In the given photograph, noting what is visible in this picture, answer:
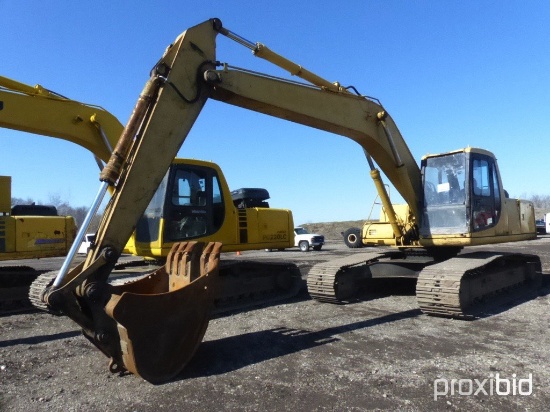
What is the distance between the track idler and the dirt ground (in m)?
0.18

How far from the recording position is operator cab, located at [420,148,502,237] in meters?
8.07

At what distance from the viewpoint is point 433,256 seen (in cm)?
898

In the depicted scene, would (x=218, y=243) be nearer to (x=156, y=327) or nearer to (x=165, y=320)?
(x=165, y=320)

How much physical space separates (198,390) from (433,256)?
622 cm

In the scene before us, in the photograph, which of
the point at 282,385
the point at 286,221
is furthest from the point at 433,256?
the point at 282,385

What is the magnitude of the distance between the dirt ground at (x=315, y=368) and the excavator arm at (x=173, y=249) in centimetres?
42

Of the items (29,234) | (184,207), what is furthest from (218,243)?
(29,234)

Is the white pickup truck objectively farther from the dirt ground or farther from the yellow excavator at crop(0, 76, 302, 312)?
the dirt ground

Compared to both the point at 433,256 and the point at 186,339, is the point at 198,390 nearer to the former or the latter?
the point at 186,339

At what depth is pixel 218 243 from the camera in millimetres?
5098

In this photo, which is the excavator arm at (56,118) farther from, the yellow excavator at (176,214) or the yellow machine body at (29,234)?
the yellow machine body at (29,234)

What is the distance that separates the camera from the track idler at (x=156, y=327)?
4.18 metres

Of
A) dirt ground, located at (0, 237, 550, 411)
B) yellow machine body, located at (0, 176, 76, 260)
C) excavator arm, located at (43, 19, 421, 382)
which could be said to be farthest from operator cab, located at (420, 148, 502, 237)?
yellow machine body, located at (0, 176, 76, 260)

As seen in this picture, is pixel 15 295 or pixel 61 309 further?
pixel 15 295
